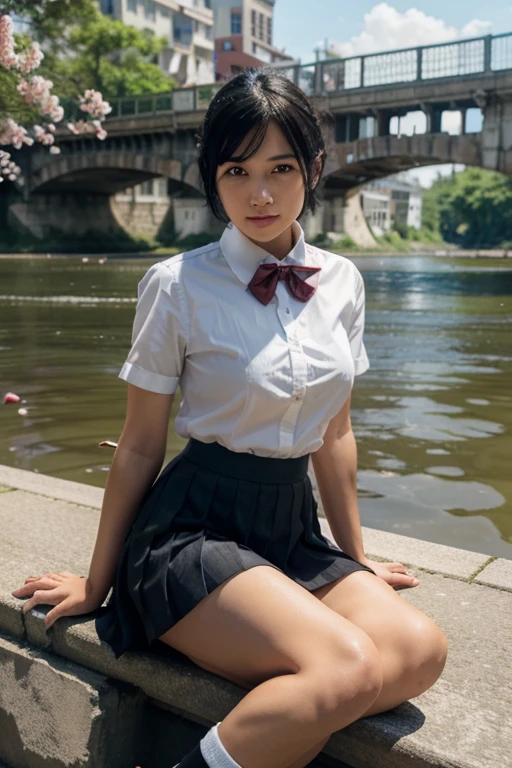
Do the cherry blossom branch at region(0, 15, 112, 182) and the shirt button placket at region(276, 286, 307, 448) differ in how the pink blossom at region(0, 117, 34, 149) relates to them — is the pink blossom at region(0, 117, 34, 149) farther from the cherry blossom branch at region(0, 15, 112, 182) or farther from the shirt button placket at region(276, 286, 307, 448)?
the shirt button placket at region(276, 286, 307, 448)

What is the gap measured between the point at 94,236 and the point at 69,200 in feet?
8.86

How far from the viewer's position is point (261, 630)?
180 cm

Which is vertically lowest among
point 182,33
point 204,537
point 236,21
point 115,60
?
point 204,537

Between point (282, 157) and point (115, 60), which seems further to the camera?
point (115, 60)

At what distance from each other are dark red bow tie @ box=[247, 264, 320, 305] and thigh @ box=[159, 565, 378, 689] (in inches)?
23.5

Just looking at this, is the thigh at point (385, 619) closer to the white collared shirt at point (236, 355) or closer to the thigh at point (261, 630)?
the thigh at point (261, 630)

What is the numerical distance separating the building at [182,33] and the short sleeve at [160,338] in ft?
219

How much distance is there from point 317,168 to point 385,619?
103cm

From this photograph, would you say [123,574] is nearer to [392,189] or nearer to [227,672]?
[227,672]

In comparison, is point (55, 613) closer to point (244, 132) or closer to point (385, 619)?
point (385, 619)

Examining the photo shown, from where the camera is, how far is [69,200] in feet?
163

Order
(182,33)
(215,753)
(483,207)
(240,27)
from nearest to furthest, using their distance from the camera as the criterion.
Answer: (215,753) < (182,33) < (240,27) < (483,207)

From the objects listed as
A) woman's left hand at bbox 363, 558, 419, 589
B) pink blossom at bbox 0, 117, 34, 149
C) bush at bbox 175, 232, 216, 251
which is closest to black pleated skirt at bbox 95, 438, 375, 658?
woman's left hand at bbox 363, 558, 419, 589

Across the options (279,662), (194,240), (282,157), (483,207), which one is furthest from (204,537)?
(483,207)
